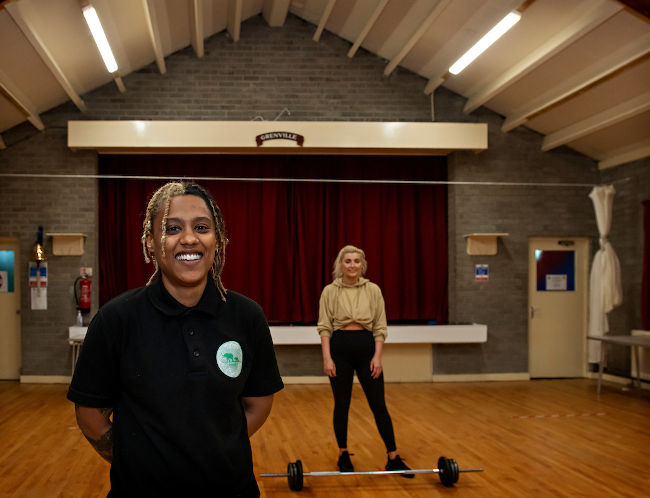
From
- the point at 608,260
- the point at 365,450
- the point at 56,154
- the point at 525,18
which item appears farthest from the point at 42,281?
the point at 608,260

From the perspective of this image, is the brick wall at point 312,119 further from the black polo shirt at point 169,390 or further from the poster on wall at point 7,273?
the black polo shirt at point 169,390

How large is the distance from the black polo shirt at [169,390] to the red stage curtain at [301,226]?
7.08 metres

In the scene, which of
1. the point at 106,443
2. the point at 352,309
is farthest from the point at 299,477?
the point at 106,443

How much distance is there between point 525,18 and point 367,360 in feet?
12.8

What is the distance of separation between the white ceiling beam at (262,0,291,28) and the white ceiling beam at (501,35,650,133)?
128 inches

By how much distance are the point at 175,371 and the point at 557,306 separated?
27.5ft

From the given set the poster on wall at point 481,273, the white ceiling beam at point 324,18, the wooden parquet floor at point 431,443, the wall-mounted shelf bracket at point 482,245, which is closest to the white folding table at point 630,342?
the wooden parquet floor at point 431,443

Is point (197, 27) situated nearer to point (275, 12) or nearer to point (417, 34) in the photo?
point (275, 12)

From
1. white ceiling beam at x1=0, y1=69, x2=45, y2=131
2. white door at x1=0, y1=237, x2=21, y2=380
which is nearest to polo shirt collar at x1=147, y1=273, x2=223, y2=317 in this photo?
white ceiling beam at x1=0, y1=69, x2=45, y2=131

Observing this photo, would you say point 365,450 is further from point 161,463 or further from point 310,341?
point 161,463

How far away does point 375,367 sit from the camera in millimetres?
4082

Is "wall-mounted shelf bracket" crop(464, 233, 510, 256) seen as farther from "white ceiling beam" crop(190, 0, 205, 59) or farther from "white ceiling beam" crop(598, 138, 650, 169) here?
"white ceiling beam" crop(190, 0, 205, 59)

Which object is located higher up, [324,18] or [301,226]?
[324,18]

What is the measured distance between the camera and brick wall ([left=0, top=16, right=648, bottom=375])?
26.8 feet
